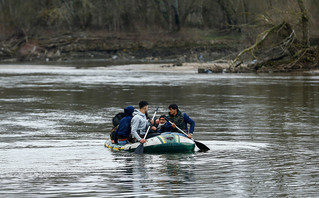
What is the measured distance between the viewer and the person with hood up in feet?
51.8

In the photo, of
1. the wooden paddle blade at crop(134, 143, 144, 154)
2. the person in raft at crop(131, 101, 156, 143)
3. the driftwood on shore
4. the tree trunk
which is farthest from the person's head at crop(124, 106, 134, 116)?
the tree trunk

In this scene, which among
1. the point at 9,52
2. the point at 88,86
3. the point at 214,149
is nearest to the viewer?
the point at 214,149

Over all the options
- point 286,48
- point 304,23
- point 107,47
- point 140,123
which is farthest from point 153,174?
point 107,47

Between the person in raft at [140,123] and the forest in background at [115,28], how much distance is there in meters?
62.6

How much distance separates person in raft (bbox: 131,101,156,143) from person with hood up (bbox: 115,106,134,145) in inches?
6.3

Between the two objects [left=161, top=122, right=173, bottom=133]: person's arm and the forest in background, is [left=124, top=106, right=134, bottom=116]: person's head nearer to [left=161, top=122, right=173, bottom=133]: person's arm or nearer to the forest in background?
[left=161, top=122, right=173, bottom=133]: person's arm

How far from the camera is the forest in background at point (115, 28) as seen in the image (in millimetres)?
82625

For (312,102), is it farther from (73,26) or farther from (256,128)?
(73,26)

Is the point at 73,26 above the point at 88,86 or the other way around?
above

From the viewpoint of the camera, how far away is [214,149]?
15844 mm

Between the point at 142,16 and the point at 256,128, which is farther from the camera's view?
the point at 142,16

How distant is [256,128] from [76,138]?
583cm

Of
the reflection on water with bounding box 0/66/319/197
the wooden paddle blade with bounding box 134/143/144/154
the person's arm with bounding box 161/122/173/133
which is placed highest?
the person's arm with bounding box 161/122/173/133

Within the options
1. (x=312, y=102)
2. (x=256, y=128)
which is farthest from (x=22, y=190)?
(x=312, y=102)
